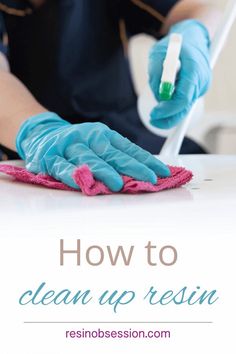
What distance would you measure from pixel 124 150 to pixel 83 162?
0.05m

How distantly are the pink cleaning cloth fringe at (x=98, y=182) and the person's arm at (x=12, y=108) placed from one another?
0.20m

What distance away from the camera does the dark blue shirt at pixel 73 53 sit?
121 cm

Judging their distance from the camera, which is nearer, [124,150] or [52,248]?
[52,248]

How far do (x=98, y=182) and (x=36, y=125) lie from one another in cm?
21

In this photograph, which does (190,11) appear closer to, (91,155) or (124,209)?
(91,155)

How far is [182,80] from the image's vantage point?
928mm

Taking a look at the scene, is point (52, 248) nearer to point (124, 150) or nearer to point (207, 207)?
point (207, 207)

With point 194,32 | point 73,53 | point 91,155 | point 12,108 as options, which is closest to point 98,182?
point 91,155

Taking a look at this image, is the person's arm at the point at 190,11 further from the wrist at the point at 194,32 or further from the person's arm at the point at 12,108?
the person's arm at the point at 12,108

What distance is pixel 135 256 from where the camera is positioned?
0.51 m

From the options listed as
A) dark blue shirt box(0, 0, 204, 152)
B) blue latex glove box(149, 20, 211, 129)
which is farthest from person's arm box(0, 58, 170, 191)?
dark blue shirt box(0, 0, 204, 152)

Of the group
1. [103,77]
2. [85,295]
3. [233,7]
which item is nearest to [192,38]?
[233,7]

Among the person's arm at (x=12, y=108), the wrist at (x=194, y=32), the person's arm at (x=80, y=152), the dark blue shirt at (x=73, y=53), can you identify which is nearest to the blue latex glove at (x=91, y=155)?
the person's arm at (x=80, y=152)

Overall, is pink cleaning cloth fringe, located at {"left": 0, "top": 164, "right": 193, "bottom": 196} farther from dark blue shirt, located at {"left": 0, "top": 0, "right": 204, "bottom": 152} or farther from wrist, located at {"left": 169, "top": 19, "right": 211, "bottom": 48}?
dark blue shirt, located at {"left": 0, "top": 0, "right": 204, "bottom": 152}
